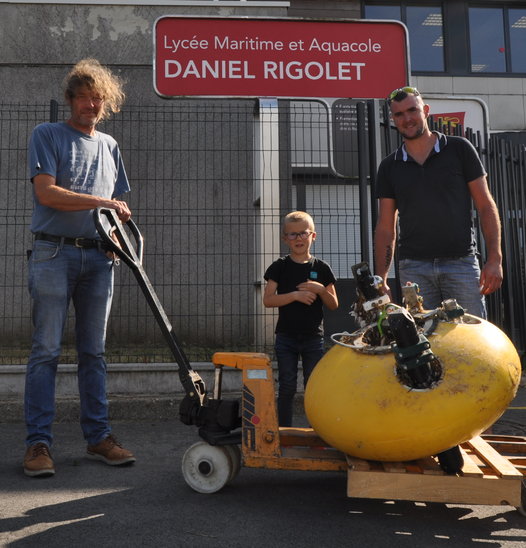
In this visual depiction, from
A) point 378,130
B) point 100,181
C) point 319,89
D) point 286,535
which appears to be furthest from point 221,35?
point 286,535

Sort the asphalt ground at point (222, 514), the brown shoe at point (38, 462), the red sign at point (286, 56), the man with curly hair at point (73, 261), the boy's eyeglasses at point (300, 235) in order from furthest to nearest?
the red sign at point (286, 56)
the boy's eyeglasses at point (300, 235)
the man with curly hair at point (73, 261)
the brown shoe at point (38, 462)
the asphalt ground at point (222, 514)

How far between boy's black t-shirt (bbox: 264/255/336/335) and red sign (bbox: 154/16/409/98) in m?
2.14

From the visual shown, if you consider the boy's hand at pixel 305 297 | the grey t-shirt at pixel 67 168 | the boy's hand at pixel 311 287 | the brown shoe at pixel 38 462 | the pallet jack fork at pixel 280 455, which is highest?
the grey t-shirt at pixel 67 168

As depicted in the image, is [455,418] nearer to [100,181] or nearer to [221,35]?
[100,181]

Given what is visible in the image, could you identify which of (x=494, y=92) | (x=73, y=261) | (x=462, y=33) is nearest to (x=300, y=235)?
(x=73, y=261)

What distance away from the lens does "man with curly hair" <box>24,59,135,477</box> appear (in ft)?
10.1

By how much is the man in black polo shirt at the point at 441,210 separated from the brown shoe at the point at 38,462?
1929 millimetres

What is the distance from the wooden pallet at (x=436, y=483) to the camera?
2.24 m

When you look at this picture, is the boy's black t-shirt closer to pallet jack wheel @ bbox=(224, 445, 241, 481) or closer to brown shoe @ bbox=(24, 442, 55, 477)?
pallet jack wheel @ bbox=(224, 445, 241, 481)

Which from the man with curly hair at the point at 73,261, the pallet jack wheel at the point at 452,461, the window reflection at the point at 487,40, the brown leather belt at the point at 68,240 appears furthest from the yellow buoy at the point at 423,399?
the window reflection at the point at 487,40

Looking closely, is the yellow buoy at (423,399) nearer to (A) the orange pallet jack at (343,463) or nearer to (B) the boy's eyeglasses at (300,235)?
(A) the orange pallet jack at (343,463)

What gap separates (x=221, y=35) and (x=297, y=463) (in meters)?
3.97

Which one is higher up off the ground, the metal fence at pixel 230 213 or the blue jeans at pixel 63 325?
the metal fence at pixel 230 213

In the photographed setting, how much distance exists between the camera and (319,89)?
17.3 feet
